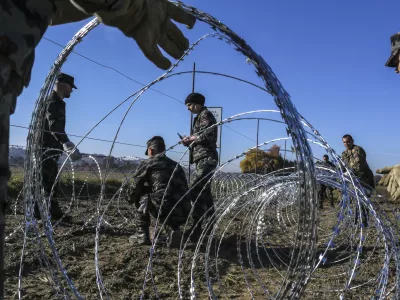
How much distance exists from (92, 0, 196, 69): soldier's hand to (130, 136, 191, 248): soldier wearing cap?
3490 millimetres

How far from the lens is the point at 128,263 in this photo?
4.62 metres

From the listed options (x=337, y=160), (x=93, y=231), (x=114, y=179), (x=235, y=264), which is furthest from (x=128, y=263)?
(x=114, y=179)

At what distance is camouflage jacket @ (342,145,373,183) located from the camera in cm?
790

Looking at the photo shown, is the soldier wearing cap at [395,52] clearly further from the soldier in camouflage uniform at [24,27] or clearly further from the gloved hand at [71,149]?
the gloved hand at [71,149]

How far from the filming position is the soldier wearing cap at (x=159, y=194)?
540 cm

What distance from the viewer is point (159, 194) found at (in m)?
5.38

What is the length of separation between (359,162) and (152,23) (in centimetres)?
706

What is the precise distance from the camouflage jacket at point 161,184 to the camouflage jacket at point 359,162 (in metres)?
3.83

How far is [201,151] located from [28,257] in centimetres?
248

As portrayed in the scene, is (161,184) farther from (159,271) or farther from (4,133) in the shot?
(4,133)

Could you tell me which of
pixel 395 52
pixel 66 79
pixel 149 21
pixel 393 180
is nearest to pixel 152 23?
pixel 149 21

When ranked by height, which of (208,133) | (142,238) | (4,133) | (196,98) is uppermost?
(196,98)

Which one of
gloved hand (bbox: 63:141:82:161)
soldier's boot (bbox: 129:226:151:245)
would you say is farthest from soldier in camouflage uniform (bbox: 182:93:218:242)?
gloved hand (bbox: 63:141:82:161)

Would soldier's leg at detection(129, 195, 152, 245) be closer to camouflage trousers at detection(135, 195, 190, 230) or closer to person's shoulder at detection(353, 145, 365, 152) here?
camouflage trousers at detection(135, 195, 190, 230)
